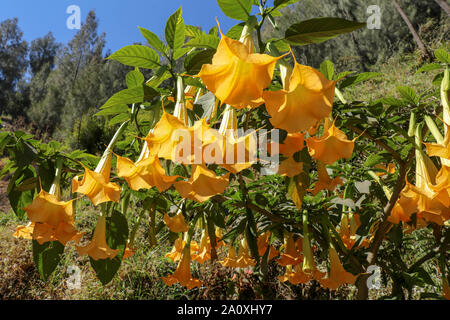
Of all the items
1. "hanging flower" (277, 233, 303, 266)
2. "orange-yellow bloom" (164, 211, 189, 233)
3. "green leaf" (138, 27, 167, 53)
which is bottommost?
"hanging flower" (277, 233, 303, 266)

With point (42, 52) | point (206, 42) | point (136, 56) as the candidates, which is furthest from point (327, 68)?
point (42, 52)

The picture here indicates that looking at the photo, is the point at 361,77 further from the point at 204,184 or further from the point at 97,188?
the point at 97,188

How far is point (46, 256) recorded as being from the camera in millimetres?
637

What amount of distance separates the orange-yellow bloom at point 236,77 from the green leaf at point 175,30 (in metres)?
0.24

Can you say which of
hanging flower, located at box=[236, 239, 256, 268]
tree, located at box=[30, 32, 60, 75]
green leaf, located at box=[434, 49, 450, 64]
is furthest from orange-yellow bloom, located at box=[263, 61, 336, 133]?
tree, located at box=[30, 32, 60, 75]

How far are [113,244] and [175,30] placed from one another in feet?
1.50

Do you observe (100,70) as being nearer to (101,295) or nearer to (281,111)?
(101,295)

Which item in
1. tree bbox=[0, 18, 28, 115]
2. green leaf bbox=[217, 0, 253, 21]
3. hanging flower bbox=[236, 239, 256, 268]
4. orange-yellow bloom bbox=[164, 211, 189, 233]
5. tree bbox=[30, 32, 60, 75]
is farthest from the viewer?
tree bbox=[30, 32, 60, 75]

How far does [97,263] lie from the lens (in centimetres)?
61

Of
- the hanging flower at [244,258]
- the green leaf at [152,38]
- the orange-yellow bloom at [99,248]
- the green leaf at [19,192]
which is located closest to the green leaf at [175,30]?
the green leaf at [152,38]

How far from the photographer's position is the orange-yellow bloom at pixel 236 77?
325 mm

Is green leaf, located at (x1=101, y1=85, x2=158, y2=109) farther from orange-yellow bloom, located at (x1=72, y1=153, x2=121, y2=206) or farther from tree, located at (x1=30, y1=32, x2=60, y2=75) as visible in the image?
tree, located at (x1=30, y1=32, x2=60, y2=75)

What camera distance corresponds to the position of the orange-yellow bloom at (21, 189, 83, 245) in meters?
0.47

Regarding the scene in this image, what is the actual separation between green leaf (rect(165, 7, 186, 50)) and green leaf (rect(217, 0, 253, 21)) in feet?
0.38
